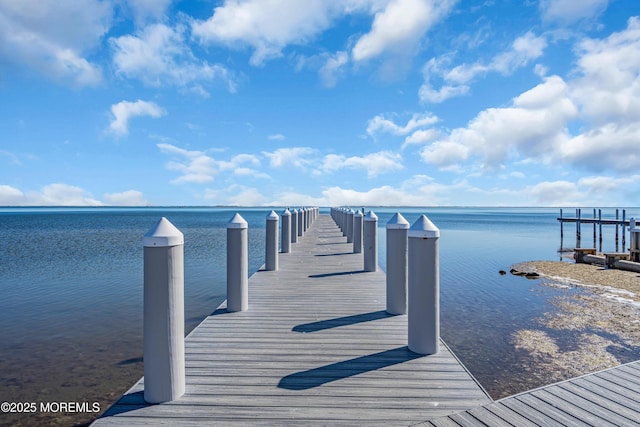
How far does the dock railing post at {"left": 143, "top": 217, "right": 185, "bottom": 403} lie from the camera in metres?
3.11

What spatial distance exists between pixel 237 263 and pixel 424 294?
110 inches

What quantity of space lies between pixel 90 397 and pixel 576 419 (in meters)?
5.76

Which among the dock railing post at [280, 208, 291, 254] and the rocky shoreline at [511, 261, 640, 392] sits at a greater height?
the dock railing post at [280, 208, 291, 254]

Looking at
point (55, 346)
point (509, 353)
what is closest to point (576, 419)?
point (509, 353)

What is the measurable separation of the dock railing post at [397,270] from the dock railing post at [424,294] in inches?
53.5

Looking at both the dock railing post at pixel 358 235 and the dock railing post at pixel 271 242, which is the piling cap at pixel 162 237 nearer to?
the dock railing post at pixel 271 242

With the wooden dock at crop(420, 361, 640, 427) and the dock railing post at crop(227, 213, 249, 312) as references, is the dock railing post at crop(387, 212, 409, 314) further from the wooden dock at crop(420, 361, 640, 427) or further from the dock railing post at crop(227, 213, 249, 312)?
the wooden dock at crop(420, 361, 640, 427)

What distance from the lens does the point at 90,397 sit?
17.3 ft

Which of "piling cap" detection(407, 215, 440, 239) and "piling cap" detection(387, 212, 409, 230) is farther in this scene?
"piling cap" detection(387, 212, 409, 230)

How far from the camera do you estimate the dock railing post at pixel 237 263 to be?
554cm

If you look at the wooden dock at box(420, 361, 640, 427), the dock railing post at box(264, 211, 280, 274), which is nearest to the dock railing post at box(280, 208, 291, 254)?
the dock railing post at box(264, 211, 280, 274)

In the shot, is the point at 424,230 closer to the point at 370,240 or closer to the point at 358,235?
the point at 370,240

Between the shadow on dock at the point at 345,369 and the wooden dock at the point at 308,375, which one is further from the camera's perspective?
the shadow on dock at the point at 345,369

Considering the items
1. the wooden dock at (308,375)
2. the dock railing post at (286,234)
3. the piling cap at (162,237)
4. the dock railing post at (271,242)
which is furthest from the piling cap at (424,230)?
the dock railing post at (286,234)
